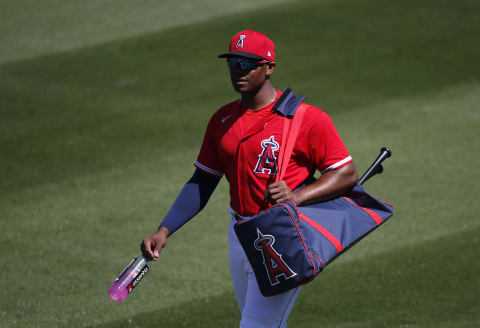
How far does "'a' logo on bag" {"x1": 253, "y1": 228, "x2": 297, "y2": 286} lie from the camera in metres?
4.46

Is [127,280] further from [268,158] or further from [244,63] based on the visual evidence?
[244,63]

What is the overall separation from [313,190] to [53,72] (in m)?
11.5

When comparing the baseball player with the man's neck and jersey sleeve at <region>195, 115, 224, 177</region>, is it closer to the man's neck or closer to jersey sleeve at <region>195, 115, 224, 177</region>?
the man's neck

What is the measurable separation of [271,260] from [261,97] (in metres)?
1.09

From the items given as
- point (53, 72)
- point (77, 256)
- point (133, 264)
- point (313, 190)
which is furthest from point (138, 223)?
point (53, 72)

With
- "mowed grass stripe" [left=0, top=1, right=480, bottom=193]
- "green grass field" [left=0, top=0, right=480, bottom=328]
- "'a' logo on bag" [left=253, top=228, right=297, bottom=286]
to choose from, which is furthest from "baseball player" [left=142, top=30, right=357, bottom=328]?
"mowed grass stripe" [left=0, top=1, right=480, bottom=193]

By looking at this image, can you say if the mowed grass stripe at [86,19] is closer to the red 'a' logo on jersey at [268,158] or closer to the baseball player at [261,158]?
the baseball player at [261,158]

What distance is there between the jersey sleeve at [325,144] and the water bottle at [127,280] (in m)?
1.36

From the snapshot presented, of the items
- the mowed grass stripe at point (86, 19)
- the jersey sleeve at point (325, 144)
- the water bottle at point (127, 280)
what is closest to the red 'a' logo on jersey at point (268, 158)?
the jersey sleeve at point (325, 144)

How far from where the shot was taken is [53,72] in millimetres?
15055

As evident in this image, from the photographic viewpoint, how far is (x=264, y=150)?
477 centimetres

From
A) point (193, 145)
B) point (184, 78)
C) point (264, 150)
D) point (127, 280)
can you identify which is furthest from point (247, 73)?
point (184, 78)

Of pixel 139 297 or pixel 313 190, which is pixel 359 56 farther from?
pixel 313 190

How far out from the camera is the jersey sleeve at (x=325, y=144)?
4.66 meters
